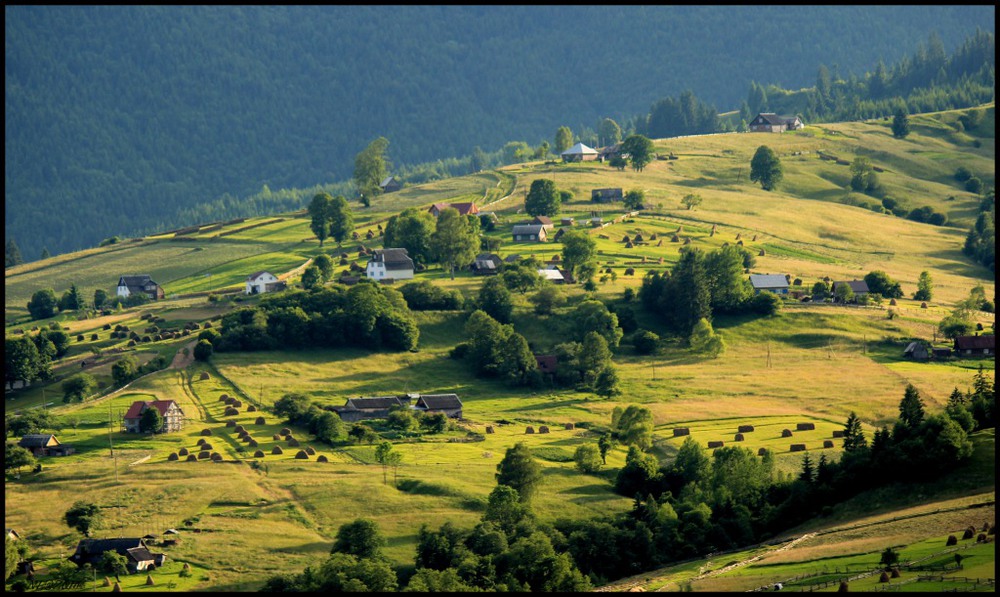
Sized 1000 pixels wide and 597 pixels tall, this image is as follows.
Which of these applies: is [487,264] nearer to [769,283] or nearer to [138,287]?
[769,283]

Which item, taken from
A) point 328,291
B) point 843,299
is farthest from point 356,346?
point 843,299

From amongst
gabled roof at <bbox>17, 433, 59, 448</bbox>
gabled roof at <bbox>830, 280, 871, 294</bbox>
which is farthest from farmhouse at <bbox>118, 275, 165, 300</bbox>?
gabled roof at <bbox>830, 280, 871, 294</bbox>

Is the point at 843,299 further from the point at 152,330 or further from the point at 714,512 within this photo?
the point at 152,330

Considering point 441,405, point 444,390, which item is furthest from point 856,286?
point 441,405

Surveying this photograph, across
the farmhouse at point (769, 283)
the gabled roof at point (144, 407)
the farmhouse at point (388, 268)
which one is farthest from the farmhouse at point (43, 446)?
the farmhouse at point (769, 283)

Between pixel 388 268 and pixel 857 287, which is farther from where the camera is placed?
pixel 388 268

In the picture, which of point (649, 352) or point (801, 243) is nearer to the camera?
point (649, 352)
